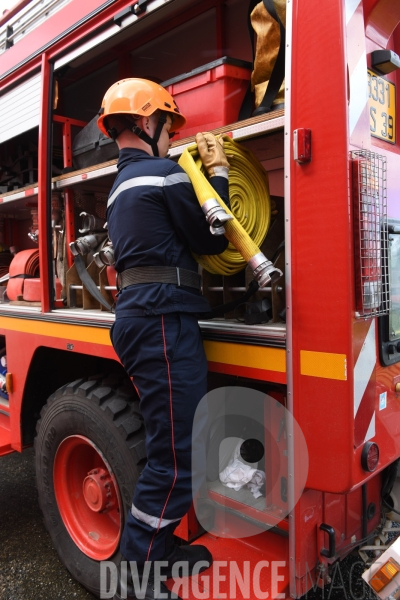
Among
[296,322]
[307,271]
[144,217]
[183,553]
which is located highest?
[144,217]

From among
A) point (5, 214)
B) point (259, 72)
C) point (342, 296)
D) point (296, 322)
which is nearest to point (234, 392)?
point (296, 322)

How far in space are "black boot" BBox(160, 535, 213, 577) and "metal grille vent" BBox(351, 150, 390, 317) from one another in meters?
1.32

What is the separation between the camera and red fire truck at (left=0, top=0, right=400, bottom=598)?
1.72 meters

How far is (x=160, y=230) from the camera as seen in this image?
2092mm

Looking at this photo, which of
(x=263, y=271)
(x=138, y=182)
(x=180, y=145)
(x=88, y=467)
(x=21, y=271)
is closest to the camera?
(x=263, y=271)

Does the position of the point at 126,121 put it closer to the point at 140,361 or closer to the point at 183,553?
the point at 140,361

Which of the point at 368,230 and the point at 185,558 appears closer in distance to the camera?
the point at 368,230

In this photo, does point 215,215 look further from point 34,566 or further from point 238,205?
point 34,566

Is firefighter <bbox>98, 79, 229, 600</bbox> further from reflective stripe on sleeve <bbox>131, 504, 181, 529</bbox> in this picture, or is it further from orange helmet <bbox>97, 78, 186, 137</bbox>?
orange helmet <bbox>97, 78, 186, 137</bbox>

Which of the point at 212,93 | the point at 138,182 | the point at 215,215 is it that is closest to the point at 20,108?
the point at 212,93

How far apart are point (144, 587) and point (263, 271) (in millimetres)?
1428

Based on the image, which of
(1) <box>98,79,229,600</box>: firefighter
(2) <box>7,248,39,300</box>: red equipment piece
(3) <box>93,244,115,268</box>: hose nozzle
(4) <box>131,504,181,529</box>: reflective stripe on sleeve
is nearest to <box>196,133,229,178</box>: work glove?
(1) <box>98,79,229,600</box>: firefighter

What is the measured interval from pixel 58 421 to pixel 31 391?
1.86ft

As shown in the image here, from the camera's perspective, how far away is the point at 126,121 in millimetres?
2268
